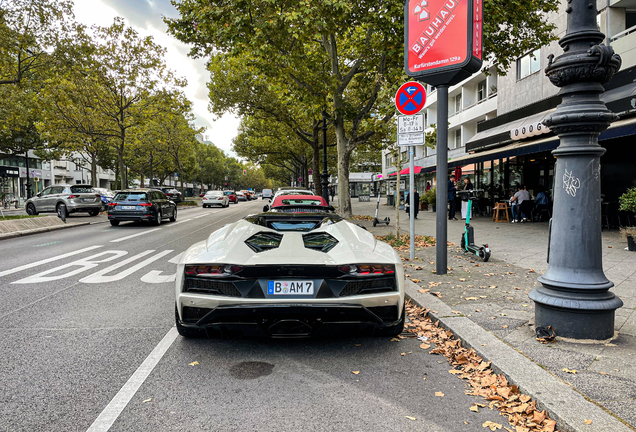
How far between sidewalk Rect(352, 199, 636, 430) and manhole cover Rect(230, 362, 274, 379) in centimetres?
203

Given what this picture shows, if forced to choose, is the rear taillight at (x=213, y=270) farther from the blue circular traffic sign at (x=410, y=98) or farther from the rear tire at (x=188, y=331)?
the blue circular traffic sign at (x=410, y=98)

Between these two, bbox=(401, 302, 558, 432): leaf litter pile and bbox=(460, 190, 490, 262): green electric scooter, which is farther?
bbox=(460, 190, 490, 262): green electric scooter

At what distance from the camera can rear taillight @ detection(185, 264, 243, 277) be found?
3268 mm

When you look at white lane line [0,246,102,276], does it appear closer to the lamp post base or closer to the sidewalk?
the sidewalk

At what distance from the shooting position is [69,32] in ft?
65.1

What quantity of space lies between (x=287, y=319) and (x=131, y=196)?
15.1 meters

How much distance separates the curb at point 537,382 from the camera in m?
2.35

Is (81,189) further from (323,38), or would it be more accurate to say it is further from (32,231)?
(323,38)

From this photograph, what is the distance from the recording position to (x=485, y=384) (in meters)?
3.00

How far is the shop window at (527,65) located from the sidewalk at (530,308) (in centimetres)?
1157

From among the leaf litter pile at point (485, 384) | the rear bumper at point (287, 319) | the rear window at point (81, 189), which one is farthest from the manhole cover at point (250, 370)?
the rear window at point (81, 189)

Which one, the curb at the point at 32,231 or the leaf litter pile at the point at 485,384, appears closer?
the leaf litter pile at the point at 485,384

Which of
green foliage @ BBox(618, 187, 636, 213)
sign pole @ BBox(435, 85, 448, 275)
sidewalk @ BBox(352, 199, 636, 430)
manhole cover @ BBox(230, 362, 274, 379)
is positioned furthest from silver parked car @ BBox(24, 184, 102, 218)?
green foliage @ BBox(618, 187, 636, 213)

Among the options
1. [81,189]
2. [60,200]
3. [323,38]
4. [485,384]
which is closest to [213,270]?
[485,384]
